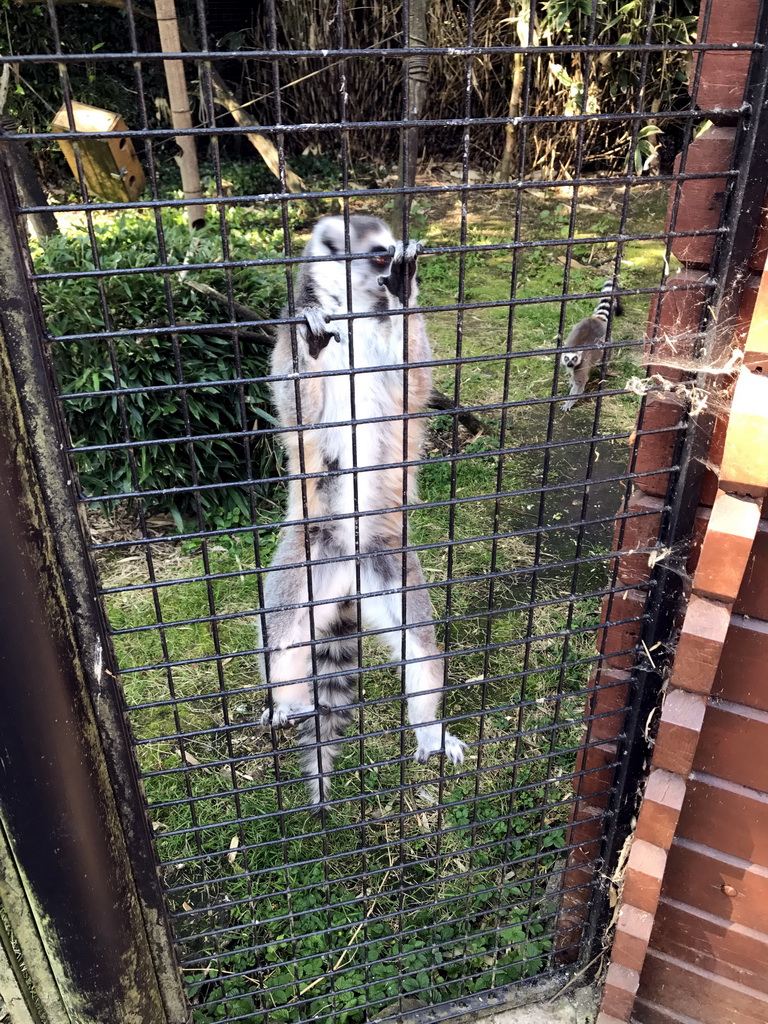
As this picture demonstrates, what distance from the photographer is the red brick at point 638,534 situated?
1878 mm

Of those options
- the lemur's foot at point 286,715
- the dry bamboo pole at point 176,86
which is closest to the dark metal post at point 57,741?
the lemur's foot at point 286,715

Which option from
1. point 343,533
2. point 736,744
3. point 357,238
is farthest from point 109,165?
point 736,744

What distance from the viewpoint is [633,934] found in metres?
1.91

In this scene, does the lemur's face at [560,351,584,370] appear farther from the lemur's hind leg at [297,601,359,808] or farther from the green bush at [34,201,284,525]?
the lemur's hind leg at [297,601,359,808]

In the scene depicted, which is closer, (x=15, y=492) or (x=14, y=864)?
(x=15, y=492)

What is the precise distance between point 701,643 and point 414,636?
1295 millimetres

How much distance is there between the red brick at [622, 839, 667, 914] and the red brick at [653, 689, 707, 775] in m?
0.23

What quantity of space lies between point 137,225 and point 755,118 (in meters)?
4.91

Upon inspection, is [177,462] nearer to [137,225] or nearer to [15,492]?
[137,225]

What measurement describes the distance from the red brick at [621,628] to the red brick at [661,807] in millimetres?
302

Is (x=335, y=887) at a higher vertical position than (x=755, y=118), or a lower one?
lower

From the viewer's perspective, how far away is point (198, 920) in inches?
104

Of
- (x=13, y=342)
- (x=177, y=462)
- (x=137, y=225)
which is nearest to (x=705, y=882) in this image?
(x=13, y=342)

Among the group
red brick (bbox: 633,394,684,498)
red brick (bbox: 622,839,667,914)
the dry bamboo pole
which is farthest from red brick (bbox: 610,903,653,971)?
the dry bamboo pole
